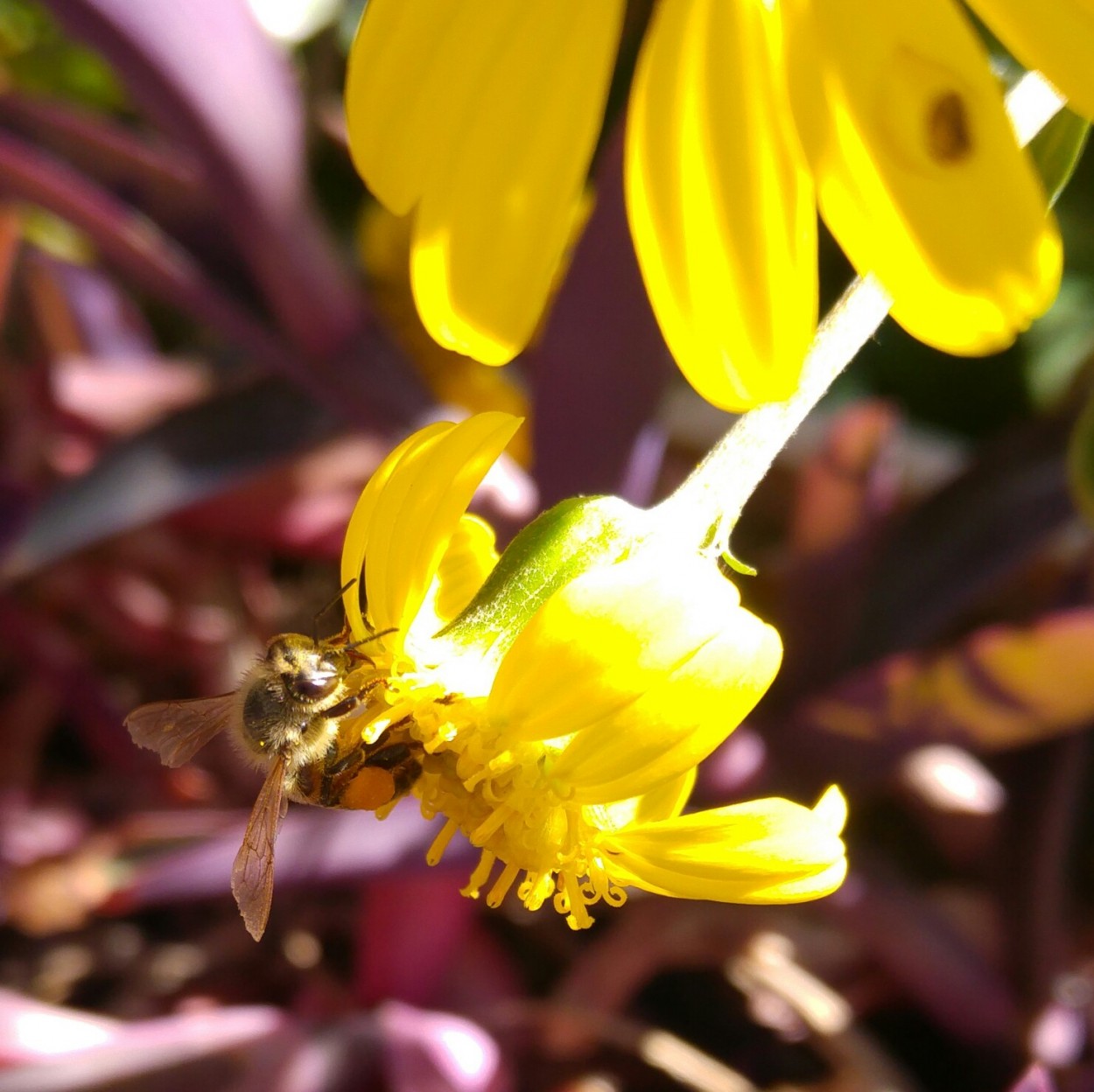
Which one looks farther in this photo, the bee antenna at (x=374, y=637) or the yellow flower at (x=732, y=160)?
the bee antenna at (x=374, y=637)

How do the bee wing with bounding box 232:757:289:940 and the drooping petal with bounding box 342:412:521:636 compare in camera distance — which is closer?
the drooping petal with bounding box 342:412:521:636

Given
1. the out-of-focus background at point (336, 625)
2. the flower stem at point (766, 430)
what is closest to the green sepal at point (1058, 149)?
the flower stem at point (766, 430)

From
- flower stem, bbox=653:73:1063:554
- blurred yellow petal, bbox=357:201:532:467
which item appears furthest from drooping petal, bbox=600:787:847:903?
blurred yellow petal, bbox=357:201:532:467

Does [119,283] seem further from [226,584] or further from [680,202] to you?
[680,202]

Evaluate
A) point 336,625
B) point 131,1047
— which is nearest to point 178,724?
point 336,625

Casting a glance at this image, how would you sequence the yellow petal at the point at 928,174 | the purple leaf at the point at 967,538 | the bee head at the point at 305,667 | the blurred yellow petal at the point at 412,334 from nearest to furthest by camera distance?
the yellow petal at the point at 928,174, the bee head at the point at 305,667, the purple leaf at the point at 967,538, the blurred yellow petal at the point at 412,334

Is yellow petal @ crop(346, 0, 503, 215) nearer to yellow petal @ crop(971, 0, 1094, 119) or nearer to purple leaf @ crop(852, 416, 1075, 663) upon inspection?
yellow petal @ crop(971, 0, 1094, 119)

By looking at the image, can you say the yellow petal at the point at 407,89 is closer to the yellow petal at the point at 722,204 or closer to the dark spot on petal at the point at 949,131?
the yellow petal at the point at 722,204
